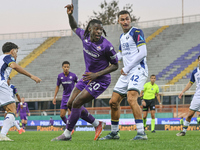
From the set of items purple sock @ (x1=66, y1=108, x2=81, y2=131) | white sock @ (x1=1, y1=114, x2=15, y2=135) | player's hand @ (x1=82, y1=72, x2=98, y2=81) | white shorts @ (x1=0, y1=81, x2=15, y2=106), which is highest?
player's hand @ (x1=82, y1=72, x2=98, y2=81)

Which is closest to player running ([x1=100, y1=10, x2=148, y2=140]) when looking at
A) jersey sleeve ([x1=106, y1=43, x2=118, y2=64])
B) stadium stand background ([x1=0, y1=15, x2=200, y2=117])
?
jersey sleeve ([x1=106, y1=43, x2=118, y2=64])

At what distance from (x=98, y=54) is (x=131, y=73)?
40.1 inches

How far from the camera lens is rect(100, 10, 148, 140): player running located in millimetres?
7082

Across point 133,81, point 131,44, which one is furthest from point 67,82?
point 133,81

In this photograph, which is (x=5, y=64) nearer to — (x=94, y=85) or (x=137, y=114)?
(x=94, y=85)

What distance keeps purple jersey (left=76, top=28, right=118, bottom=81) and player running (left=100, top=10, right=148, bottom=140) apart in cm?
51

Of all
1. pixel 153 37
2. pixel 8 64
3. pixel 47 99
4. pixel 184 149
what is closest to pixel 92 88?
pixel 8 64

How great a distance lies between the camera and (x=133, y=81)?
23.6 feet

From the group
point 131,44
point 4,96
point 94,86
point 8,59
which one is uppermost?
point 131,44

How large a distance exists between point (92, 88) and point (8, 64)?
189 centimetres

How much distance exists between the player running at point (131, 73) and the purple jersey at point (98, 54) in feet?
1.66

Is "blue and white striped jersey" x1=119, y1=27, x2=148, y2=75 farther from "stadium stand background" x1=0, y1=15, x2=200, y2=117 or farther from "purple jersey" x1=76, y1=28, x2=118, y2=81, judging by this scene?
"stadium stand background" x1=0, y1=15, x2=200, y2=117

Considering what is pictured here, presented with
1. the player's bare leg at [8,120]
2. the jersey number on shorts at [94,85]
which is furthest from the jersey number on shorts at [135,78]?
the player's bare leg at [8,120]

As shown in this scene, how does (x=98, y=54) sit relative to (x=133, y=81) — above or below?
above
